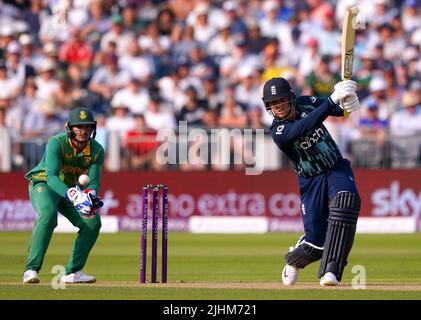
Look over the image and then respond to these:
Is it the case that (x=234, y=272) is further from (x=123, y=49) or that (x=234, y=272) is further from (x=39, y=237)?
(x=123, y=49)

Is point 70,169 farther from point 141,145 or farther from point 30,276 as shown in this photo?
point 141,145

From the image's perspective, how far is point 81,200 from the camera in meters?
9.73

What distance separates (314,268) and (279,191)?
217 inches

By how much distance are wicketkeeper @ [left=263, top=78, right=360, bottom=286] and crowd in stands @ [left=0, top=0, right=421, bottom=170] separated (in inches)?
322

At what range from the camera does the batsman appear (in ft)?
33.1

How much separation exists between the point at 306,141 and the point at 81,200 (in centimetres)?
196

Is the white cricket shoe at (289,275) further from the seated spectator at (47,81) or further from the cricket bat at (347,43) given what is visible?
the seated spectator at (47,81)

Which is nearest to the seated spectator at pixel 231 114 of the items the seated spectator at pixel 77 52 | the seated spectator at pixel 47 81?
the seated spectator at pixel 77 52

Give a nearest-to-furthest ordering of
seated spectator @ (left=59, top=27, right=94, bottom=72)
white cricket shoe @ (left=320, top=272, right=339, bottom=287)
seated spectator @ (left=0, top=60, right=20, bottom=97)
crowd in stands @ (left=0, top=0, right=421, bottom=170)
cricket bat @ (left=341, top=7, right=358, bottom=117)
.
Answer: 1. cricket bat @ (left=341, top=7, right=358, bottom=117)
2. white cricket shoe @ (left=320, top=272, right=339, bottom=287)
3. crowd in stands @ (left=0, top=0, right=421, bottom=170)
4. seated spectator @ (left=0, top=60, right=20, bottom=97)
5. seated spectator @ (left=59, top=27, right=94, bottom=72)

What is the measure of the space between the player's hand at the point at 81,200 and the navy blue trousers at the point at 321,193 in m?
1.85

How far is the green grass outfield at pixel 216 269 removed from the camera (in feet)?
30.6

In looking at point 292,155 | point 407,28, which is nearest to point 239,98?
point 407,28

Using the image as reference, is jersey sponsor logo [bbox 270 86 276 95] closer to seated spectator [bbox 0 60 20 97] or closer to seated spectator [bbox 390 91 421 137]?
seated spectator [bbox 390 91 421 137]

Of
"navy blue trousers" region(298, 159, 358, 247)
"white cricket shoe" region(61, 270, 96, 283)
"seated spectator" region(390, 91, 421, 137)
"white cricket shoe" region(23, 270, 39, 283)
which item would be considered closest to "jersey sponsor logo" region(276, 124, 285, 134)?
"navy blue trousers" region(298, 159, 358, 247)
